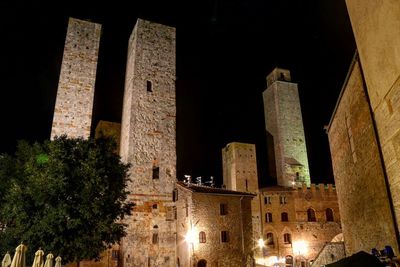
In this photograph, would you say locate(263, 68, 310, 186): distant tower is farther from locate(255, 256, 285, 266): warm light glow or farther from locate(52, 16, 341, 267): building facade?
locate(52, 16, 341, 267): building facade

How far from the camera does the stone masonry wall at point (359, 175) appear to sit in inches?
318

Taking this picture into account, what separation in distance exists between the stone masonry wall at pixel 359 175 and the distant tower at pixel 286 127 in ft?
73.7

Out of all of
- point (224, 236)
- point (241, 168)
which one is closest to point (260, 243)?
point (241, 168)

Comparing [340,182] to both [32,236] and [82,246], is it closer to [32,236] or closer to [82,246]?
[82,246]

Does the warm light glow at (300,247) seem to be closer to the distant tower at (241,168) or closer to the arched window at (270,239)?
the arched window at (270,239)

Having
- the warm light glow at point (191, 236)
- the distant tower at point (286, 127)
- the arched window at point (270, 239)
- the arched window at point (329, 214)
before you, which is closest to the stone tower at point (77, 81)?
the warm light glow at point (191, 236)

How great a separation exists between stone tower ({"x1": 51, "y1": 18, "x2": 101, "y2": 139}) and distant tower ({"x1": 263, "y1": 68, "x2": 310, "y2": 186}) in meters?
23.7

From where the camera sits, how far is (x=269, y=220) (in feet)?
102

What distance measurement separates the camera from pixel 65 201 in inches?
501

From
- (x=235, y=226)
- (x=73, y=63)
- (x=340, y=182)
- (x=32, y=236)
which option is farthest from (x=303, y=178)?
(x=32, y=236)

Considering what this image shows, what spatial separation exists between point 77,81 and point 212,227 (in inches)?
511

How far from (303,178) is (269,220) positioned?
25.8 ft

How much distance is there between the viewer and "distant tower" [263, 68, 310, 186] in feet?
119

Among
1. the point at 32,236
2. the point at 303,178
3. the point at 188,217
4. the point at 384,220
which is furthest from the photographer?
the point at 303,178
